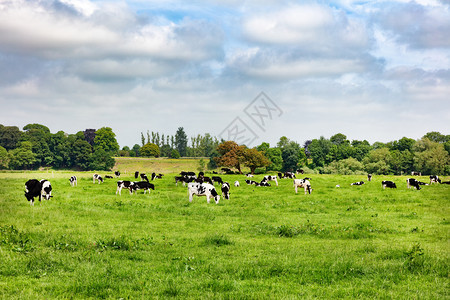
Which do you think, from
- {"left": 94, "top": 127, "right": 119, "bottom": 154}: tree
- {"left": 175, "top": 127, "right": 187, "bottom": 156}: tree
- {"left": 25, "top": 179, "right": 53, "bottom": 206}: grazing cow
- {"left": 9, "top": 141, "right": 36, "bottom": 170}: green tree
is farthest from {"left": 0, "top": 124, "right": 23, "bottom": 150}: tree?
{"left": 25, "top": 179, "right": 53, "bottom": 206}: grazing cow

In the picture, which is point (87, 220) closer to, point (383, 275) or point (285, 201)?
point (383, 275)

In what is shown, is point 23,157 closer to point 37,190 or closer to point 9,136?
point 9,136

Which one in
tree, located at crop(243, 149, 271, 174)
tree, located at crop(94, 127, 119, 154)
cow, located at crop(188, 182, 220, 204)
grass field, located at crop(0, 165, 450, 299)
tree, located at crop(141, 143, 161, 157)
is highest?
tree, located at crop(94, 127, 119, 154)

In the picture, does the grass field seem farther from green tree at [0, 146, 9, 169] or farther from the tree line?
green tree at [0, 146, 9, 169]

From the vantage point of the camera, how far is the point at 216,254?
11.4 meters

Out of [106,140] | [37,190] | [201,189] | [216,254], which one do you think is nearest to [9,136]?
[106,140]

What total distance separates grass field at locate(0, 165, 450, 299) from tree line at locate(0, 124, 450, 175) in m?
49.3

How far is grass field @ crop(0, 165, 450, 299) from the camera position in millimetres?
8031

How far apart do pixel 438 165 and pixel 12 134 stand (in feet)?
486

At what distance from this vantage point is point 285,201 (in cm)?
2745

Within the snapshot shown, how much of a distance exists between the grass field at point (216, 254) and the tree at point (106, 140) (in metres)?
123

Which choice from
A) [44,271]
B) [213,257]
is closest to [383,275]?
[213,257]

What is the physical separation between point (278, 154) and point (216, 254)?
10148cm

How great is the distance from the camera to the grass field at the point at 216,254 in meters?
8.03
